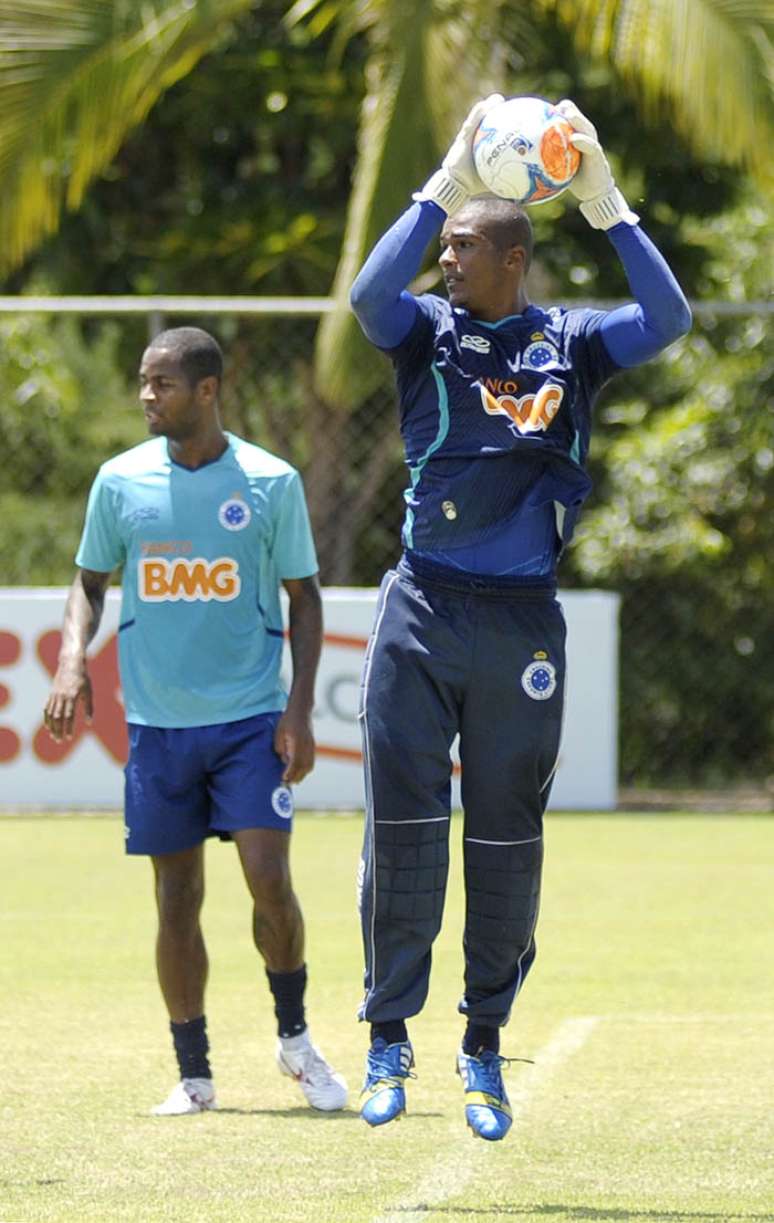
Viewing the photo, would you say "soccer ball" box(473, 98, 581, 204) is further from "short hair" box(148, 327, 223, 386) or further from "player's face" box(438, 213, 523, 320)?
"short hair" box(148, 327, 223, 386)

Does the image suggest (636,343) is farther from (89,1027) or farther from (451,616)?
(89,1027)

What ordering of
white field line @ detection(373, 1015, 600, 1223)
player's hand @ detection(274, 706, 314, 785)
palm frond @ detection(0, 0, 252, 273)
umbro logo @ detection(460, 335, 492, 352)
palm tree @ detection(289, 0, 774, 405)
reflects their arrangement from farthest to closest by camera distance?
1. palm frond @ detection(0, 0, 252, 273)
2. palm tree @ detection(289, 0, 774, 405)
3. player's hand @ detection(274, 706, 314, 785)
4. umbro logo @ detection(460, 335, 492, 352)
5. white field line @ detection(373, 1015, 600, 1223)

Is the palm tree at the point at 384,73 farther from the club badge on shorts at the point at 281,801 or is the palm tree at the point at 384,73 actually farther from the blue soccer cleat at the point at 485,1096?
the blue soccer cleat at the point at 485,1096

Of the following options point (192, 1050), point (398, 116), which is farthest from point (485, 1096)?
point (398, 116)

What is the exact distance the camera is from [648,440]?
1634cm

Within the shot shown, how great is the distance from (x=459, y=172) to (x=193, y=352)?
Answer: 1442mm

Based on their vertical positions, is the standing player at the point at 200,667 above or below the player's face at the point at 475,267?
below

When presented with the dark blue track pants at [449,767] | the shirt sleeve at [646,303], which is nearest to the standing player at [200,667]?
the dark blue track pants at [449,767]

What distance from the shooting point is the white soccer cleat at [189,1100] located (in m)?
6.36

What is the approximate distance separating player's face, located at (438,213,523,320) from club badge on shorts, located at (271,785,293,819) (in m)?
1.70

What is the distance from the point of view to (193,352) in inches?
260

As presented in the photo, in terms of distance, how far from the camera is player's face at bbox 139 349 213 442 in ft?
21.6

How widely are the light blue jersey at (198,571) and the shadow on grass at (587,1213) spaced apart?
1.88 metres

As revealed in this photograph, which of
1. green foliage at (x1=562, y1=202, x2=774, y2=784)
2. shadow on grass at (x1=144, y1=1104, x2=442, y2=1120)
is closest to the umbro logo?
shadow on grass at (x1=144, y1=1104, x2=442, y2=1120)
